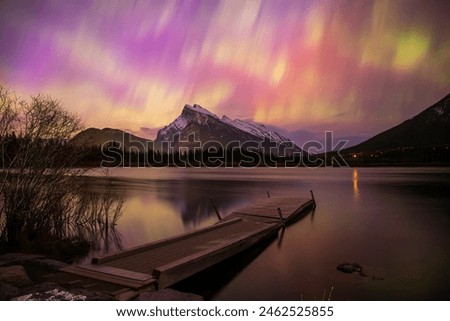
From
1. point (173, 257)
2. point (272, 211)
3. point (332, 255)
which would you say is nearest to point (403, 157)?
point (272, 211)

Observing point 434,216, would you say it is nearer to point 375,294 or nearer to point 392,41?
point 392,41

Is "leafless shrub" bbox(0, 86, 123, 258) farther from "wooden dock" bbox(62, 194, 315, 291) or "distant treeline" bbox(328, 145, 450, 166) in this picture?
"distant treeline" bbox(328, 145, 450, 166)

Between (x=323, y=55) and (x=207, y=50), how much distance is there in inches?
124

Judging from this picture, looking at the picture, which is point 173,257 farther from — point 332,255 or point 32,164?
point 332,255

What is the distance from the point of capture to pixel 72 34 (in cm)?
761

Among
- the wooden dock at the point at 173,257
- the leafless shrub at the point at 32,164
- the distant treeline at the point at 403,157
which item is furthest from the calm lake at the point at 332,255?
the distant treeline at the point at 403,157

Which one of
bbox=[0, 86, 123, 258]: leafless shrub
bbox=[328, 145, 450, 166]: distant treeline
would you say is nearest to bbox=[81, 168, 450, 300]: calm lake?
bbox=[0, 86, 123, 258]: leafless shrub

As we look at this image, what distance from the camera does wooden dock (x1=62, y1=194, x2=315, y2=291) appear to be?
12.9ft

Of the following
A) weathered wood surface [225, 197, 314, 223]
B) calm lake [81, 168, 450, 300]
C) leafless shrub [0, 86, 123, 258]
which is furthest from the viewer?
weathered wood surface [225, 197, 314, 223]

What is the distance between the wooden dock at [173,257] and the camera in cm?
393

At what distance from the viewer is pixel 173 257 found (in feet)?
16.5
